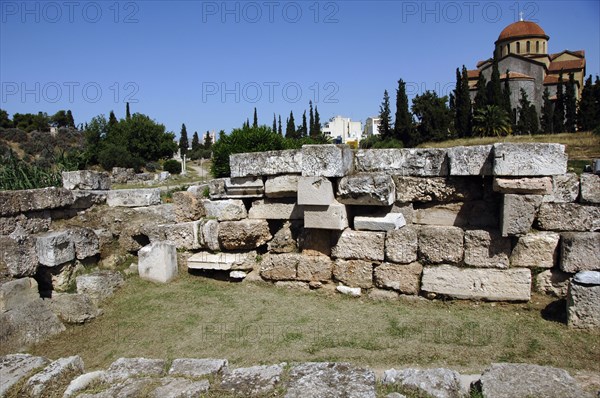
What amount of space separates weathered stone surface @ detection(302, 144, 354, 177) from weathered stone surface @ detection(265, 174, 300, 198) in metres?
0.38

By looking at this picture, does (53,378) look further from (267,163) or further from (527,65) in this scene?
(527,65)

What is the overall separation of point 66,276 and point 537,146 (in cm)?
643

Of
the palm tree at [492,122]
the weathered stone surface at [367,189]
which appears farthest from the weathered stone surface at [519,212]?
the palm tree at [492,122]

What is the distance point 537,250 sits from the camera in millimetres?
5426

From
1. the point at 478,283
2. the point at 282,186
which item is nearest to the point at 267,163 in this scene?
the point at 282,186

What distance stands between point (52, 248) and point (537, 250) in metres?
6.24

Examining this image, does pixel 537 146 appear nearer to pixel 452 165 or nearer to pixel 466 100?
pixel 452 165

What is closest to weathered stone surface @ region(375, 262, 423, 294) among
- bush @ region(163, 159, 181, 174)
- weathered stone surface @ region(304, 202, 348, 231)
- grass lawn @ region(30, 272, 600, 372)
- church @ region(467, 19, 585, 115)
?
grass lawn @ region(30, 272, 600, 372)

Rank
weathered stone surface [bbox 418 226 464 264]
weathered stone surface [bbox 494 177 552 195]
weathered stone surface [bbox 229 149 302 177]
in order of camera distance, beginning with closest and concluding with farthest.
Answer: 1. weathered stone surface [bbox 494 177 552 195]
2. weathered stone surface [bbox 418 226 464 264]
3. weathered stone surface [bbox 229 149 302 177]

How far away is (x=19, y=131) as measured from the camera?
4916 cm

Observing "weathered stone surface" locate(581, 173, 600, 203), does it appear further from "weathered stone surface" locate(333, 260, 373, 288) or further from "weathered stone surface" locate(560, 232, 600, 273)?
"weathered stone surface" locate(333, 260, 373, 288)

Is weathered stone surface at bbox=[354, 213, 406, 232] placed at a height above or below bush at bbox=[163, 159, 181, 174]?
below

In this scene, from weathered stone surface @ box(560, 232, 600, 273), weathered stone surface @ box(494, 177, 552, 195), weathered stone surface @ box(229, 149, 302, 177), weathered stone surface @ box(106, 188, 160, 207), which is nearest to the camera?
weathered stone surface @ box(560, 232, 600, 273)

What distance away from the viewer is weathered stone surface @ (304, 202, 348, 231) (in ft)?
19.5
